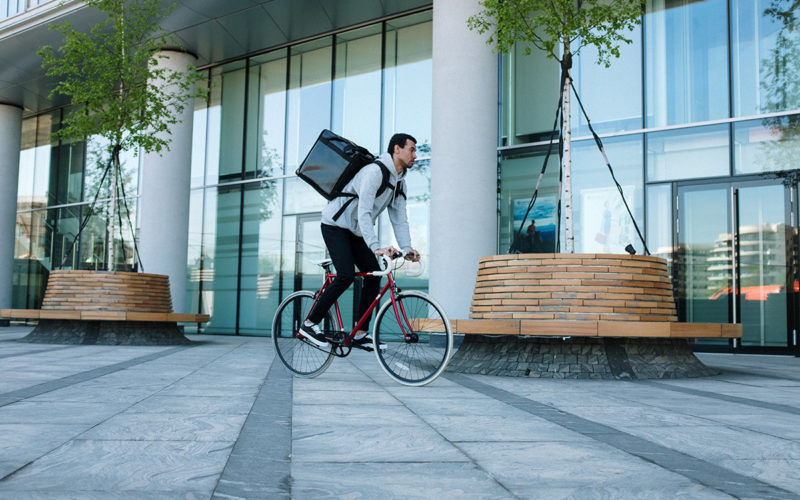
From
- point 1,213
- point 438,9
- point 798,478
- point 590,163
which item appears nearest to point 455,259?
point 590,163

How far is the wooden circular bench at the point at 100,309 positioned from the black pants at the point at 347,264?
6.05m

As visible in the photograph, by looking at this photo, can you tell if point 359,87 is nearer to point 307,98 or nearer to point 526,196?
point 307,98

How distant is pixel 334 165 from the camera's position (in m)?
5.47

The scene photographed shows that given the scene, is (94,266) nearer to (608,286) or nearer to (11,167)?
(11,167)

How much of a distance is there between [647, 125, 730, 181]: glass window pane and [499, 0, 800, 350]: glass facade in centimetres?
2

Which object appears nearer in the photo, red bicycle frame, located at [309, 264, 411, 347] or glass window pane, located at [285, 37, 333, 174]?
red bicycle frame, located at [309, 264, 411, 347]

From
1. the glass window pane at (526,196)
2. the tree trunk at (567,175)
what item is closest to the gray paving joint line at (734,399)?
the tree trunk at (567,175)

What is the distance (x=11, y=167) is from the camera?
76.4 feet

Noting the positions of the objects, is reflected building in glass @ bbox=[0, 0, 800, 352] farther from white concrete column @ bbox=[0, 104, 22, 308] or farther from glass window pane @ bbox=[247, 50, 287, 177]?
white concrete column @ bbox=[0, 104, 22, 308]

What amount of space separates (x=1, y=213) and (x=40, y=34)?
26.2ft

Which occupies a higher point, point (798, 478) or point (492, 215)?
point (492, 215)

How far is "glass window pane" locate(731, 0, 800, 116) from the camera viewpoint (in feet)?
37.4

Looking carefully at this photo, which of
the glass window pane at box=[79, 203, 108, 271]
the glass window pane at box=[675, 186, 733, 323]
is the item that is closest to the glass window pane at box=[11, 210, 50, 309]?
the glass window pane at box=[79, 203, 108, 271]

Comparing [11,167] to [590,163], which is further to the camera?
[11,167]
